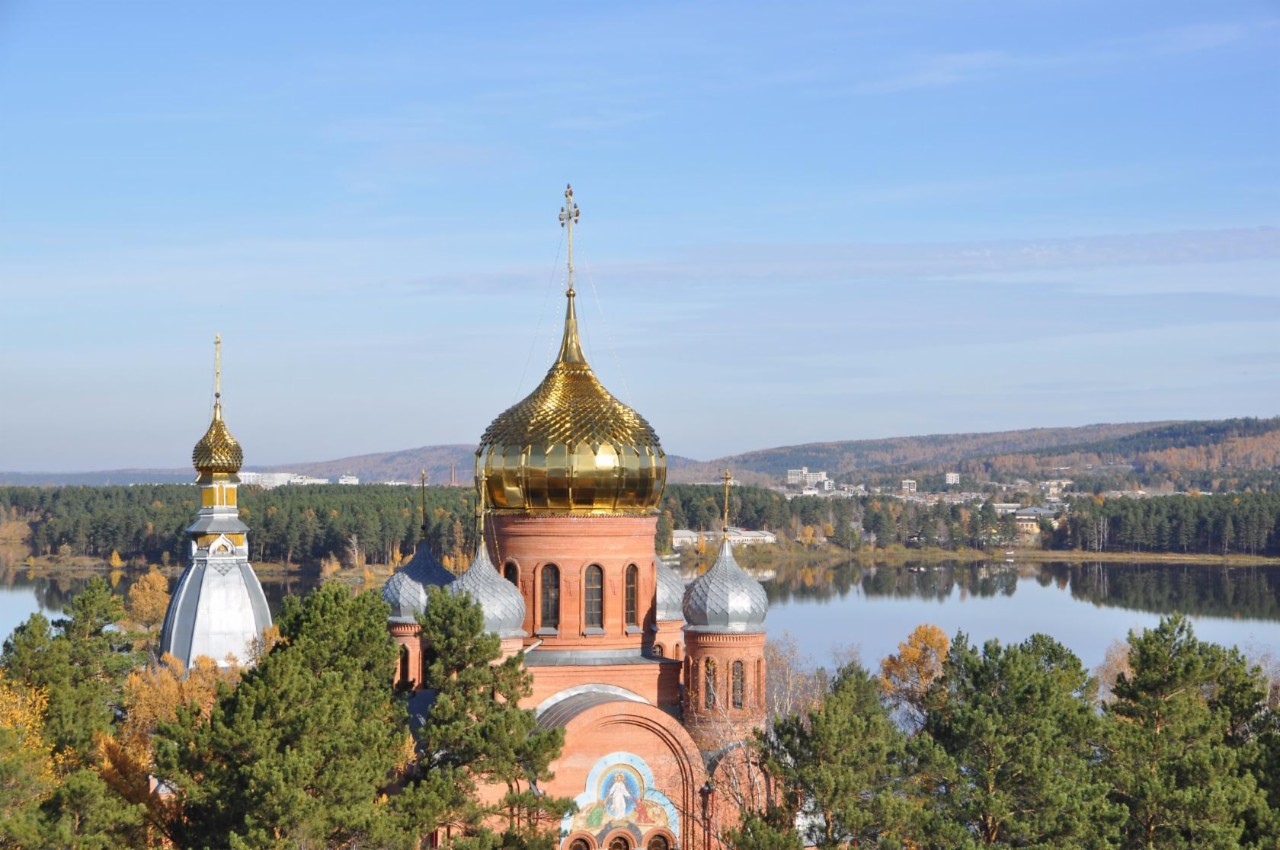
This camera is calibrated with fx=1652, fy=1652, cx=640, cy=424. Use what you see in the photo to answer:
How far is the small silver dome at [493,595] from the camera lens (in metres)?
18.7

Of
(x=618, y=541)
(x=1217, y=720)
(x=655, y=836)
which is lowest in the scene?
(x=655, y=836)

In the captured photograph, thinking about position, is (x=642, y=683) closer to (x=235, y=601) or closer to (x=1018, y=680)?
(x=1018, y=680)

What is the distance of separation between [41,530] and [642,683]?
78.9 meters

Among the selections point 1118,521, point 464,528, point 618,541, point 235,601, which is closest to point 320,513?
point 464,528

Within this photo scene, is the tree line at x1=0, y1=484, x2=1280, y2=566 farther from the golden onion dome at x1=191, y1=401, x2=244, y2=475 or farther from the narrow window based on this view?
the narrow window

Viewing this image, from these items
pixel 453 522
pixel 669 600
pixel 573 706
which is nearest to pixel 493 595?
pixel 573 706

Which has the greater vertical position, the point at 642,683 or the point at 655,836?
the point at 642,683

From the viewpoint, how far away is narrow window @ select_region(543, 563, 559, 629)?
19.8 meters

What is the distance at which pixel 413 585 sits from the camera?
20438 mm

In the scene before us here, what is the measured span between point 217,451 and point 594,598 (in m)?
10.9

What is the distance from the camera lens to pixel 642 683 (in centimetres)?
1958

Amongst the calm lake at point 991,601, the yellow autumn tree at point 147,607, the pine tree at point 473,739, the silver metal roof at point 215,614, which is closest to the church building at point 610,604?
the pine tree at point 473,739

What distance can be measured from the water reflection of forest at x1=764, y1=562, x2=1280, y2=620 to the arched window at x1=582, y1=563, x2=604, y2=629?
151 ft

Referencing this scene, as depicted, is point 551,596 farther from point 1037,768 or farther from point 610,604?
point 1037,768
